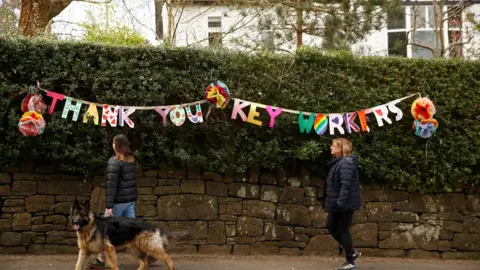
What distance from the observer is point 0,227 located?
8.13 m

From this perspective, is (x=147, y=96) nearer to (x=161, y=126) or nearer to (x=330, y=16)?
(x=161, y=126)

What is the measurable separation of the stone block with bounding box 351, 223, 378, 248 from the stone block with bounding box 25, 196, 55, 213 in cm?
468

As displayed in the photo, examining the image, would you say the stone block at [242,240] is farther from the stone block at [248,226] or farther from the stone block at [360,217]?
the stone block at [360,217]

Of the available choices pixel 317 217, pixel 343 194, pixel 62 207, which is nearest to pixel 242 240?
pixel 317 217

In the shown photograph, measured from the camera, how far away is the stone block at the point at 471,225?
924 centimetres

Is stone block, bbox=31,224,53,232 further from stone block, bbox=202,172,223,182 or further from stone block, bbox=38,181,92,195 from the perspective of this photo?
stone block, bbox=202,172,223,182

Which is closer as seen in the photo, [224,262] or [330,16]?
[224,262]

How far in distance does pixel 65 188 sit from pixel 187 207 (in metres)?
1.83

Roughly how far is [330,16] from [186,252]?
26.4 feet

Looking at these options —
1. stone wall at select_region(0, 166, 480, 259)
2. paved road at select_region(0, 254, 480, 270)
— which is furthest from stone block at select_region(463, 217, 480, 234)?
paved road at select_region(0, 254, 480, 270)

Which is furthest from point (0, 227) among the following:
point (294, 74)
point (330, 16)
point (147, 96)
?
point (330, 16)

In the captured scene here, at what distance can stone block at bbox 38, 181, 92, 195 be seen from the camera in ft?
27.1

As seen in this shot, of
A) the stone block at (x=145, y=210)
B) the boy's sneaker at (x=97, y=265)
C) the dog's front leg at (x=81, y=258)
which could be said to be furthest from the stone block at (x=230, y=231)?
the dog's front leg at (x=81, y=258)

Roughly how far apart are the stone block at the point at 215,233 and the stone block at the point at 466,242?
3.87 m
